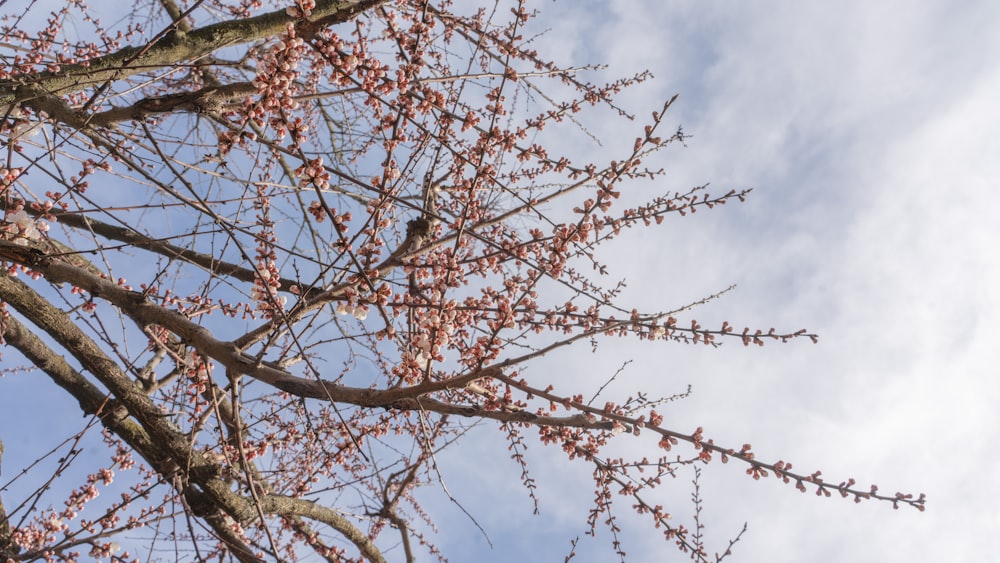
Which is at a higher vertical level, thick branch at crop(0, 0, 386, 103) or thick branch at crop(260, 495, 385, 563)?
thick branch at crop(0, 0, 386, 103)

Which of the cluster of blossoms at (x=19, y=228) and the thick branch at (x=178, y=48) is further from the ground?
the thick branch at (x=178, y=48)

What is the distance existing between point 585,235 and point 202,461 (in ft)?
8.82

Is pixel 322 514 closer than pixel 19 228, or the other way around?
pixel 19 228

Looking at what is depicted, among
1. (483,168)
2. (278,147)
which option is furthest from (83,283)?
(483,168)

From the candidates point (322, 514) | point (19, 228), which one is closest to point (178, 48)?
point (19, 228)

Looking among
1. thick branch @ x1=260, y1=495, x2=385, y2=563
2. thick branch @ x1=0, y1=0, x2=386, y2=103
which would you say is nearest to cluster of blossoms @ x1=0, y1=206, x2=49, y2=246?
thick branch @ x1=0, y1=0, x2=386, y2=103

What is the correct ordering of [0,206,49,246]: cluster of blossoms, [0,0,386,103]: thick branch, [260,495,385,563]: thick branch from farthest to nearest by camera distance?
[260,495,385,563]: thick branch < [0,0,386,103]: thick branch < [0,206,49,246]: cluster of blossoms

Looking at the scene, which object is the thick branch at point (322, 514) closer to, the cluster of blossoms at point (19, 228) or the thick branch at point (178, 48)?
the cluster of blossoms at point (19, 228)

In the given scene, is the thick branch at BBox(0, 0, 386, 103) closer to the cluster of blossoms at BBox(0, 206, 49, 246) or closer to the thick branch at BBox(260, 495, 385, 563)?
the cluster of blossoms at BBox(0, 206, 49, 246)

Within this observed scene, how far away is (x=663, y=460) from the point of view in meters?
2.89

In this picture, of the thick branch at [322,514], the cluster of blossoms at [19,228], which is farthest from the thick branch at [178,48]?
the thick branch at [322,514]

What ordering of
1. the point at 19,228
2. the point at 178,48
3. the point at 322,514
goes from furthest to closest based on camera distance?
the point at 322,514 → the point at 178,48 → the point at 19,228

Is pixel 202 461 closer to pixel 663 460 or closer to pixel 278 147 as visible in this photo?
pixel 278 147

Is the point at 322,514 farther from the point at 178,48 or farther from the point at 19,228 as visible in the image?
the point at 178,48
